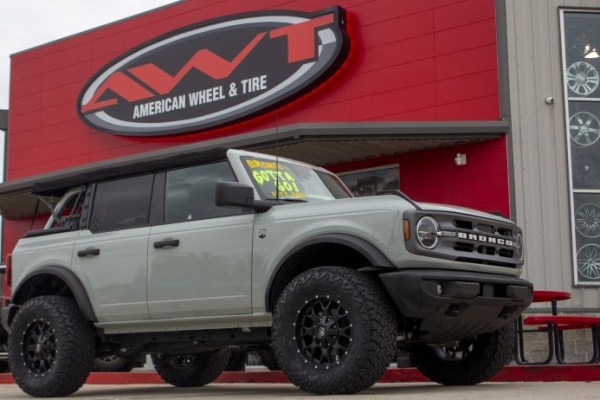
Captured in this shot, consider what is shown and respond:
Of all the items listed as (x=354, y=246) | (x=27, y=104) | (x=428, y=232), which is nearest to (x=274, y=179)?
(x=354, y=246)

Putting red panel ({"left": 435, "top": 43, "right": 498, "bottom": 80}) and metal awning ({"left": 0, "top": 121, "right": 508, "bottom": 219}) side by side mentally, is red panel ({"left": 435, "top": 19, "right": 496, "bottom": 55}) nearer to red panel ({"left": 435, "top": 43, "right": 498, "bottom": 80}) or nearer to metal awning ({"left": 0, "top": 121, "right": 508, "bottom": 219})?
red panel ({"left": 435, "top": 43, "right": 498, "bottom": 80})

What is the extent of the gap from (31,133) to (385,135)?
10.2 metres

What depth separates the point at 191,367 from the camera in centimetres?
907

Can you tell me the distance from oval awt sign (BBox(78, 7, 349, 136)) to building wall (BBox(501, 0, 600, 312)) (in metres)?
2.98

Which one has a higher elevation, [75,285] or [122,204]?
[122,204]

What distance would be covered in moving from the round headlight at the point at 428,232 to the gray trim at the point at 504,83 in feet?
25.6

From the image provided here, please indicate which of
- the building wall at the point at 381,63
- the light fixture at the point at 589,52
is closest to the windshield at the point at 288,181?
the building wall at the point at 381,63

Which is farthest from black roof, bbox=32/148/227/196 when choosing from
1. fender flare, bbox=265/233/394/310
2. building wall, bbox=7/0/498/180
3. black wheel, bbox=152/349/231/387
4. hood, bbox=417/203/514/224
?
building wall, bbox=7/0/498/180

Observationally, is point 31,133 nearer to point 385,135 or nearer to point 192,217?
point 385,135

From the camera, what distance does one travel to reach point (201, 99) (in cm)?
1733

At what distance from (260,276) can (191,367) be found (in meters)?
2.78

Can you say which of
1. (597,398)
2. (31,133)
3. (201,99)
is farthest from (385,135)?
(31,133)

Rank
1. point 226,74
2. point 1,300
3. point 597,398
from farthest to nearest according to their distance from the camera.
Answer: point 226,74, point 1,300, point 597,398

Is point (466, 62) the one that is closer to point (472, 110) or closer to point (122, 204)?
point (472, 110)
